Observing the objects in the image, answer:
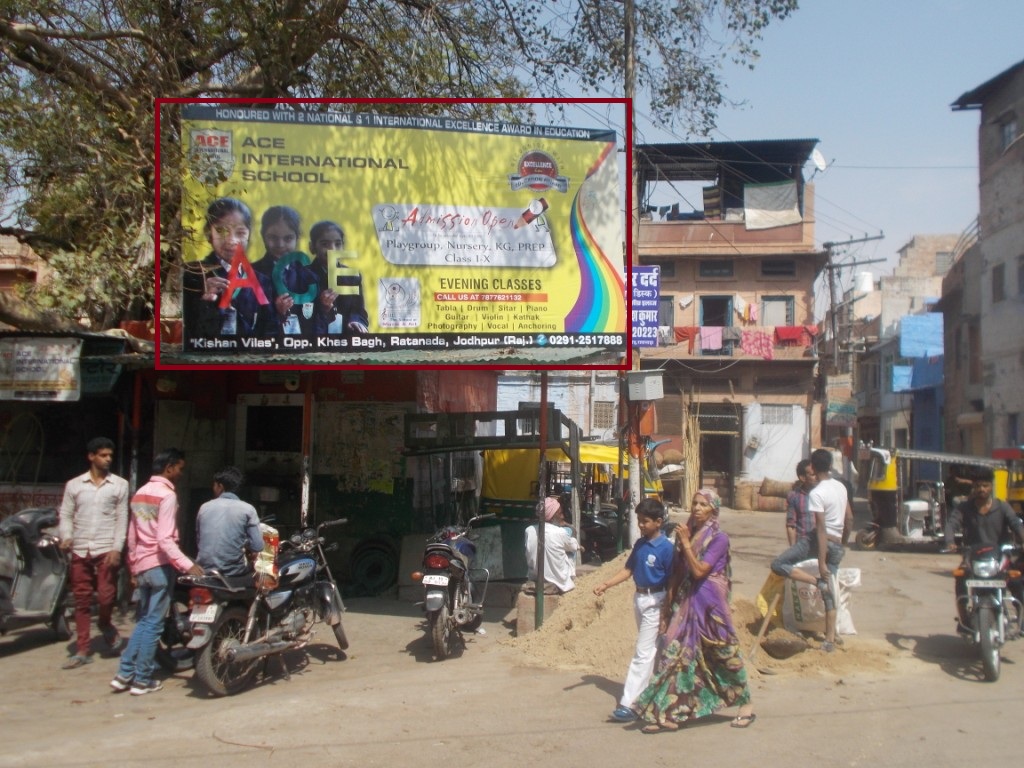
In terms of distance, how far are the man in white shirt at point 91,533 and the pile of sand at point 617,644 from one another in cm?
362

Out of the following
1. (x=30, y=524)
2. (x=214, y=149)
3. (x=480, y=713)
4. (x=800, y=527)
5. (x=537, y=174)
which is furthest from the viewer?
(x=537, y=174)

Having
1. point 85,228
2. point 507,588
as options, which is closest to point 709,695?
point 507,588

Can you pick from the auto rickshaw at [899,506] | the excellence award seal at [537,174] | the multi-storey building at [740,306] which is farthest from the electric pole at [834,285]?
the excellence award seal at [537,174]

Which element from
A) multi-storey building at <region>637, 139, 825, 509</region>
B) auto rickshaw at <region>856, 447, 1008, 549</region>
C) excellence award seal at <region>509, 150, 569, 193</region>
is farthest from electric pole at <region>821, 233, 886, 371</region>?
excellence award seal at <region>509, 150, 569, 193</region>

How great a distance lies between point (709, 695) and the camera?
6.00 m

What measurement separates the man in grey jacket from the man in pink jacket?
0.55 feet

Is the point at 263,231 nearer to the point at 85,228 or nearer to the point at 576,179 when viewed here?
the point at 85,228

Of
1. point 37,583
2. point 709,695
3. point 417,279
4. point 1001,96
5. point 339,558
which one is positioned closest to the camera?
point 709,695

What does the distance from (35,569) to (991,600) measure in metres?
8.13

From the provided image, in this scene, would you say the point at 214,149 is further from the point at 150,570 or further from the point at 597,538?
the point at 597,538

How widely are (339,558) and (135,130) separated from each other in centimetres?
550

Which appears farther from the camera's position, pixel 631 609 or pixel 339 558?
pixel 339 558

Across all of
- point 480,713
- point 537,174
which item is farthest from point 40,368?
point 480,713

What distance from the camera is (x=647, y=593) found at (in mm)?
6270
